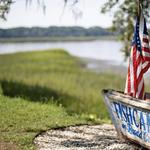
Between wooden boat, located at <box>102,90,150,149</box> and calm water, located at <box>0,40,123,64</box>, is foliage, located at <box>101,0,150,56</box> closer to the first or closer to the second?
wooden boat, located at <box>102,90,150,149</box>

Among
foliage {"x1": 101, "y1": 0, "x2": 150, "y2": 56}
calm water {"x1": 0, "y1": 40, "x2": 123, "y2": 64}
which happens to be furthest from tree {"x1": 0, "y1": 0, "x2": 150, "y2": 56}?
calm water {"x1": 0, "y1": 40, "x2": 123, "y2": 64}

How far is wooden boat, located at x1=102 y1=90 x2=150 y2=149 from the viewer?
32.7 feet

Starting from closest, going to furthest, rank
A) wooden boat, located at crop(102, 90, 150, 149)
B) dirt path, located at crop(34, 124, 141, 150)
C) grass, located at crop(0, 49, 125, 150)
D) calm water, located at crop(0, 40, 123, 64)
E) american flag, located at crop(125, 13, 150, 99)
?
1. wooden boat, located at crop(102, 90, 150, 149)
2. dirt path, located at crop(34, 124, 141, 150)
3. american flag, located at crop(125, 13, 150, 99)
4. grass, located at crop(0, 49, 125, 150)
5. calm water, located at crop(0, 40, 123, 64)

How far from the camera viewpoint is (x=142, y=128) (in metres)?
10.2

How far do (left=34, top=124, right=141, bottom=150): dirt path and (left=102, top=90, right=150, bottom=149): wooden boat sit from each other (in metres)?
0.35

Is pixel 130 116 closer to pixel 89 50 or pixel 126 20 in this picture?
pixel 126 20

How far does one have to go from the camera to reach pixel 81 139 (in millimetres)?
11641

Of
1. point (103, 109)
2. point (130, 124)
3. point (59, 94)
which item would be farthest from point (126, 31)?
point (130, 124)

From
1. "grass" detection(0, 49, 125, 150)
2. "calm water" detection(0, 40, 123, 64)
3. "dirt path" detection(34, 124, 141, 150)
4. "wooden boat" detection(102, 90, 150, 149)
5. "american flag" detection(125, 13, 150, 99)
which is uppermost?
"american flag" detection(125, 13, 150, 99)

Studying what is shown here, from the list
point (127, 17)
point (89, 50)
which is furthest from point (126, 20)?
point (89, 50)

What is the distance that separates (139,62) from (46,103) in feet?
19.6

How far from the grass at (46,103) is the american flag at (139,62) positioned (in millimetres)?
2593

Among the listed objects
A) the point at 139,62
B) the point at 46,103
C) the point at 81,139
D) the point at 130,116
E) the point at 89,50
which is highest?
the point at 139,62

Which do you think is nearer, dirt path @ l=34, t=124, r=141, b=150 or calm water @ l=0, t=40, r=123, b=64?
dirt path @ l=34, t=124, r=141, b=150
